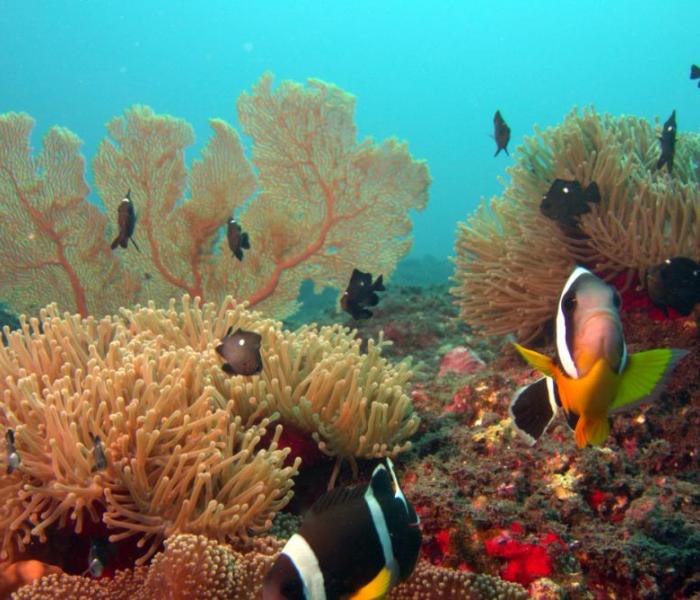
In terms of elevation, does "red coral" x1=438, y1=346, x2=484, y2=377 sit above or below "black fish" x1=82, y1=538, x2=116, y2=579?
above

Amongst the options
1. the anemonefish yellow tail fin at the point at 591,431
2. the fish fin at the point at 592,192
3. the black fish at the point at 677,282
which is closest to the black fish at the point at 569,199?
the fish fin at the point at 592,192

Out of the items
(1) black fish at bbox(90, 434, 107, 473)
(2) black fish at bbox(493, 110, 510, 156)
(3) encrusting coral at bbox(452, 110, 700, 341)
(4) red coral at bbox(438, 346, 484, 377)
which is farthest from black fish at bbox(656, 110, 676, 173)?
(1) black fish at bbox(90, 434, 107, 473)

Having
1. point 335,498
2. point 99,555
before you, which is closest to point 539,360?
point 335,498

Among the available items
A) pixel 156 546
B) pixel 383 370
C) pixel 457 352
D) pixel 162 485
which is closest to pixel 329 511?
pixel 162 485

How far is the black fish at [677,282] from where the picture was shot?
3.57 m

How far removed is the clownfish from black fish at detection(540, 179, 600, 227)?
3495mm

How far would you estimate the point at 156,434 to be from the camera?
2.44 m

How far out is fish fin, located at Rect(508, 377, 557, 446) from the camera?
169cm

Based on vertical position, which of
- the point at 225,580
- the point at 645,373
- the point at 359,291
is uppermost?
the point at 359,291

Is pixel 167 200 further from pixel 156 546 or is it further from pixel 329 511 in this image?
pixel 329 511

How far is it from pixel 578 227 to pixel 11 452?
4.16 meters

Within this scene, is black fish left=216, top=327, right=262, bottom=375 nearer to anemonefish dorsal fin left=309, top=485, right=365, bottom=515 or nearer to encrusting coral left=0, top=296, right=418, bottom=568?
encrusting coral left=0, top=296, right=418, bottom=568

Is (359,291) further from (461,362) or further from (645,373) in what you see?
(645,373)

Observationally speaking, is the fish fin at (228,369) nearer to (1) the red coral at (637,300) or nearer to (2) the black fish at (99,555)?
(2) the black fish at (99,555)
